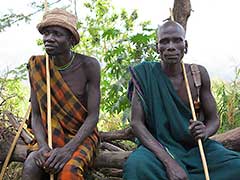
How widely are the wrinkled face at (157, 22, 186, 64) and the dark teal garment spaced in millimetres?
210

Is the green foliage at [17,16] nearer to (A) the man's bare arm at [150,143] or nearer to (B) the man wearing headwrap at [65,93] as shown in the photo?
(B) the man wearing headwrap at [65,93]

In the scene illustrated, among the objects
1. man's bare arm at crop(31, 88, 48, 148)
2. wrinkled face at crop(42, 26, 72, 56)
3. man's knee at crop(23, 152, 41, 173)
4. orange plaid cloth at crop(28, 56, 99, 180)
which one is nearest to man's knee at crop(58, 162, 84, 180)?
man's knee at crop(23, 152, 41, 173)

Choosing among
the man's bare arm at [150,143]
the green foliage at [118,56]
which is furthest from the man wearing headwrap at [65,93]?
the green foliage at [118,56]

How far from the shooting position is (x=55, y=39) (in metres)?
3.65

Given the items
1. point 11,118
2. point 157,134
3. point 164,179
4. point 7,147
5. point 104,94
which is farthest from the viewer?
point 104,94

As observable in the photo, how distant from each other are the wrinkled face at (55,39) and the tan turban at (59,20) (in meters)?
0.04

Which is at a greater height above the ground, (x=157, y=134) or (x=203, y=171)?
(x=157, y=134)

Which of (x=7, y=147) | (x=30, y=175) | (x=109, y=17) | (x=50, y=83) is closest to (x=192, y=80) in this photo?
(x=50, y=83)

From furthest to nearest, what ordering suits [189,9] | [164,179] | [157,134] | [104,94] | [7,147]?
[104,94], [189,9], [7,147], [157,134], [164,179]

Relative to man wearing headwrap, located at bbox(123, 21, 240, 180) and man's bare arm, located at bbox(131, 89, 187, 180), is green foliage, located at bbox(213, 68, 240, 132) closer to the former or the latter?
man wearing headwrap, located at bbox(123, 21, 240, 180)

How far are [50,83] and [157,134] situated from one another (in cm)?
95

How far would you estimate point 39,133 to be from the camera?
3727 mm

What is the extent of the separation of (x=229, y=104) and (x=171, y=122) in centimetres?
198

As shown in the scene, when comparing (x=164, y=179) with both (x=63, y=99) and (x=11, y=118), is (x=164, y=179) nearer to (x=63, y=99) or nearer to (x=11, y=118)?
(x=63, y=99)
